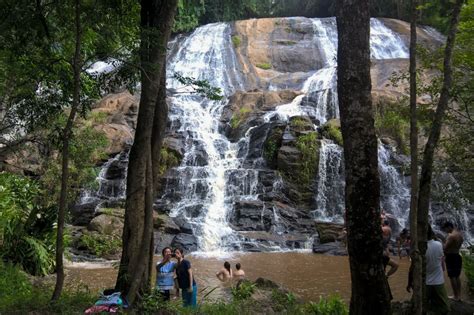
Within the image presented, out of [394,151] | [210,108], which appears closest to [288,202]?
[394,151]

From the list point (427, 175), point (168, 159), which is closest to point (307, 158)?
point (168, 159)

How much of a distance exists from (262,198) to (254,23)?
22.0 meters

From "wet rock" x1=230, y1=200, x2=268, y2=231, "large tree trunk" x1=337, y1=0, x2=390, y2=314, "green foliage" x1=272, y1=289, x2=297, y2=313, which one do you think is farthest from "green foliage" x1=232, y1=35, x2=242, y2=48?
"large tree trunk" x1=337, y1=0, x2=390, y2=314

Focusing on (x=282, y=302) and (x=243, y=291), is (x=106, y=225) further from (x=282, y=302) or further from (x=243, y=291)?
(x=282, y=302)

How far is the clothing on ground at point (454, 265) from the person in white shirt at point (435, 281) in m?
1.25

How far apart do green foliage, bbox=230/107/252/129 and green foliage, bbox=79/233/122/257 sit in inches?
418

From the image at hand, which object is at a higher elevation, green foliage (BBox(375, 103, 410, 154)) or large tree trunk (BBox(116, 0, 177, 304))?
green foliage (BBox(375, 103, 410, 154))

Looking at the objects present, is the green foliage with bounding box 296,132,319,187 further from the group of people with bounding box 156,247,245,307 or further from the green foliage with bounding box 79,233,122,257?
the group of people with bounding box 156,247,245,307

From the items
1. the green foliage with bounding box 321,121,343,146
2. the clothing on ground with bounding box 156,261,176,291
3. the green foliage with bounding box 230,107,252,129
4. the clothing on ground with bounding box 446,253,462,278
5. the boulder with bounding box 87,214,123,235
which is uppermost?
the green foliage with bounding box 230,107,252,129

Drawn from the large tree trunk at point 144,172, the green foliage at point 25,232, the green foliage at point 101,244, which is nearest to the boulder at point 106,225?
the green foliage at point 101,244

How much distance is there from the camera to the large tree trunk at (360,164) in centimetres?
461

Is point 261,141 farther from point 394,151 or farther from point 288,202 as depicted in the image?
point 394,151

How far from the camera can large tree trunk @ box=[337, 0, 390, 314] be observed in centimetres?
461

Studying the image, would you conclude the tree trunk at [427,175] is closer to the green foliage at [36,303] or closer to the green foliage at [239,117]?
the green foliage at [36,303]
